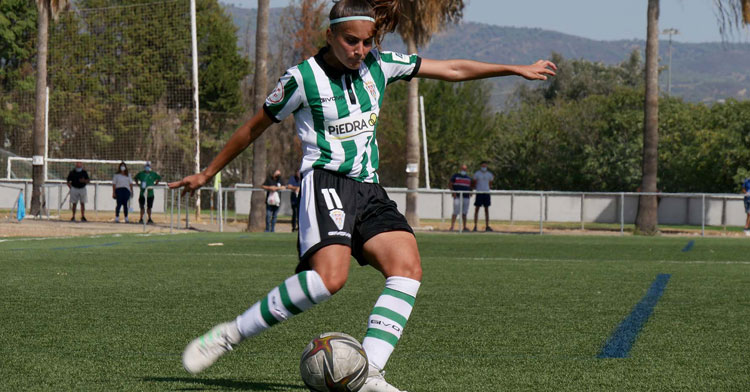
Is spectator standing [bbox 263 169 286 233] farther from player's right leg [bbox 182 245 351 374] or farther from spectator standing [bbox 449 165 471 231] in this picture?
player's right leg [bbox 182 245 351 374]

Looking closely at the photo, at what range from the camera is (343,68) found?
4.75 m

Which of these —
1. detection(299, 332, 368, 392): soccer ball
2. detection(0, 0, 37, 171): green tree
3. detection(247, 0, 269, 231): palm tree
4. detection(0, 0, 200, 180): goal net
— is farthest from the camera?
detection(0, 0, 37, 171): green tree

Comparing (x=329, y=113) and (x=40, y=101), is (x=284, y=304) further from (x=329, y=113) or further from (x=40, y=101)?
(x=40, y=101)

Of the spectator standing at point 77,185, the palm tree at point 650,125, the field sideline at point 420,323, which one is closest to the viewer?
the field sideline at point 420,323

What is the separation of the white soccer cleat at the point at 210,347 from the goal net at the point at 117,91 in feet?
119

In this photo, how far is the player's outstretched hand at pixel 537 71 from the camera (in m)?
5.08

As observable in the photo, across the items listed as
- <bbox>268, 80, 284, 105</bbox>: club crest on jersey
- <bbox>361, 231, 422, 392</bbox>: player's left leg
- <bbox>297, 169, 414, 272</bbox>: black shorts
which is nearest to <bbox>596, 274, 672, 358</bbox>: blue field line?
<bbox>361, 231, 422, 392</bbox>: player's left leg

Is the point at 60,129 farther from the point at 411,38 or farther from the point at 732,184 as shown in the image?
the point at 732,184

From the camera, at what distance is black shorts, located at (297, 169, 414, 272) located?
179 inches

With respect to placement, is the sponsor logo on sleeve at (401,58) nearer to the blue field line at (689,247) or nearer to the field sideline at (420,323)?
the field sideline at (420,323)

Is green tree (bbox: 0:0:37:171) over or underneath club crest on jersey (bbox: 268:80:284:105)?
over

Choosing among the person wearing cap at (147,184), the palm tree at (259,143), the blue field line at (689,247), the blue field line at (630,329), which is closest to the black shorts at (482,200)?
the palm tree at (259,143)

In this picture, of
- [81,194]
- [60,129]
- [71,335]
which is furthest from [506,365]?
[60,129]

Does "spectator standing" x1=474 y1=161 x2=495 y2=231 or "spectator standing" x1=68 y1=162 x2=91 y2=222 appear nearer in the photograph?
"spectator standing" x1=474 y1=161 x2=495 y2=231
